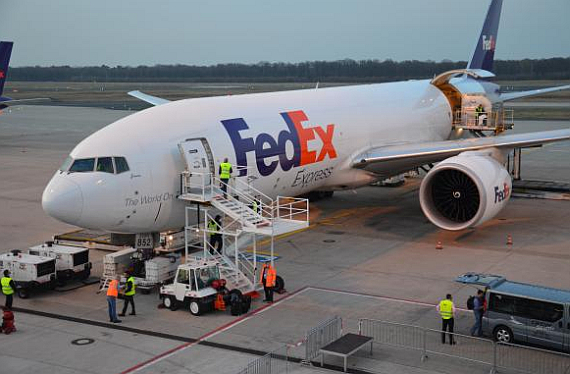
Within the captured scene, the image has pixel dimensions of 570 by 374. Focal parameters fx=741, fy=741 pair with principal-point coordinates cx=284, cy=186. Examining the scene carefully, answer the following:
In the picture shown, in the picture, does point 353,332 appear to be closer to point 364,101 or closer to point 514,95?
point 364,101

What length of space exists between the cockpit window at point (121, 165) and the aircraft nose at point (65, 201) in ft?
3.87

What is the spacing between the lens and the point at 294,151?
2450 centimetres

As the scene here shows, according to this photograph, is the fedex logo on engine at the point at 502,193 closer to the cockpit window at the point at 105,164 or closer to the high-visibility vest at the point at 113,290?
the cockpit window at the point at 105,164

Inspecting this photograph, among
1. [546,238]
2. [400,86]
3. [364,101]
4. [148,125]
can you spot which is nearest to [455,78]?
[400,86]

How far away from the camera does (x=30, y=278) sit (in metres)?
19.8

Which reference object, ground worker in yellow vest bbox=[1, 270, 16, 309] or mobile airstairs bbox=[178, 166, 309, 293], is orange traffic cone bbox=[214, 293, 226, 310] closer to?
mobile airstairs bbox=[178, 166, 309, 293]

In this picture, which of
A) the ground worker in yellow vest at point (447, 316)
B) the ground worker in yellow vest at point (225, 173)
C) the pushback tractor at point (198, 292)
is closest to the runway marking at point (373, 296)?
the ground worker in yellow vest at point (447, 316)

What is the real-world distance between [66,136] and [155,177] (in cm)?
4783

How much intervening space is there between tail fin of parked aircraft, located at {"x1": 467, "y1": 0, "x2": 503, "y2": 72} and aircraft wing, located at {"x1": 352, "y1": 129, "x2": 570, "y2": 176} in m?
12.2

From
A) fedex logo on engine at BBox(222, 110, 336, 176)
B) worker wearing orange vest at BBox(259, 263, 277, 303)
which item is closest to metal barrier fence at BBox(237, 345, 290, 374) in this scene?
worker wearing orange vest at BBox(259, 263, 277, 303)

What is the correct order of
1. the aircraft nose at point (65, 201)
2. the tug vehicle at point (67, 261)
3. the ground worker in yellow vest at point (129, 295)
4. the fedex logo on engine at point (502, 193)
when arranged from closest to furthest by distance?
1. the ground worker in yellow vest at point (129, 295)
2. the aircraft nose at point (65, 201)
3. the tug vehicle at point (67, 261)
4. the fedex logo on engine at point (502, 193)

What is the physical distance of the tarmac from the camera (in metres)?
15.5

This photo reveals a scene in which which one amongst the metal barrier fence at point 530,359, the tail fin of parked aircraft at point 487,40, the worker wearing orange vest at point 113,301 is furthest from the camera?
the tail fin of parked aircraft at point 487,40

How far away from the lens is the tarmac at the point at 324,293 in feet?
50.9
